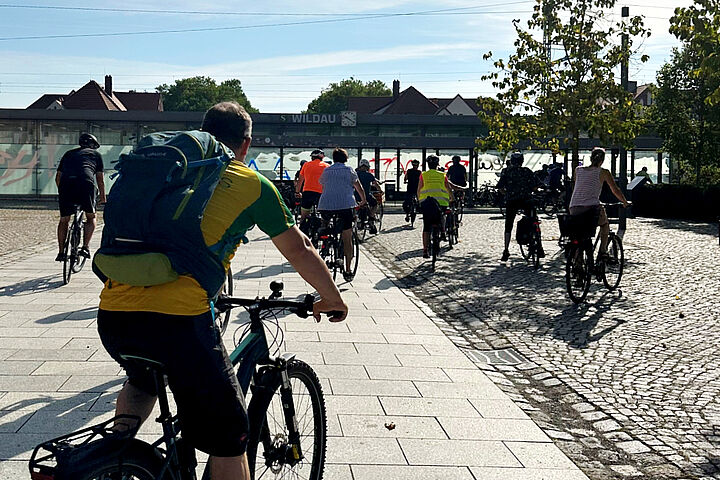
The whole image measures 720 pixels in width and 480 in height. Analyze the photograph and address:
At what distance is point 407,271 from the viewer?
46.2 feet

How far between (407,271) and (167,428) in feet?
37.3

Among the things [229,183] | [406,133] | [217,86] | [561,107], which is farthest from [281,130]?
[217,86]

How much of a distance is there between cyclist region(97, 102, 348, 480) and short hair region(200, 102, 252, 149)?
228 millimetres

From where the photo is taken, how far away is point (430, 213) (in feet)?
47.2

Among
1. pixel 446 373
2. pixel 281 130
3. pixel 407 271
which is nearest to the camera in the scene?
pixel 446 373

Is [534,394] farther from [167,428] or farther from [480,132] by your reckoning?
[480,132]

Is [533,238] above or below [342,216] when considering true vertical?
below

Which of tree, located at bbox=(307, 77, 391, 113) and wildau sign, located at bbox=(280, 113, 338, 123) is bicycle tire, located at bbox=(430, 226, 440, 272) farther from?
tree, located at bbox=(307, 77, 391, 113)

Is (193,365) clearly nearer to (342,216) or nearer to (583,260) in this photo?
(583,260)

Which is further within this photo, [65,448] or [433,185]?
[433,185]

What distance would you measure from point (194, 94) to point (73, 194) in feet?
364

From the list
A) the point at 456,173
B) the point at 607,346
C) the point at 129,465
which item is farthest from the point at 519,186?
the point at 129,465

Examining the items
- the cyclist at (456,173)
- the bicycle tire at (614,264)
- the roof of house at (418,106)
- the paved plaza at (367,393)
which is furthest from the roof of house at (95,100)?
the paved plaza at (367,393)

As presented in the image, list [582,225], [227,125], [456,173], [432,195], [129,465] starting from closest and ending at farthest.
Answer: [129,465] < [227,125] < [582,225] < [432,195] < [456,173]
